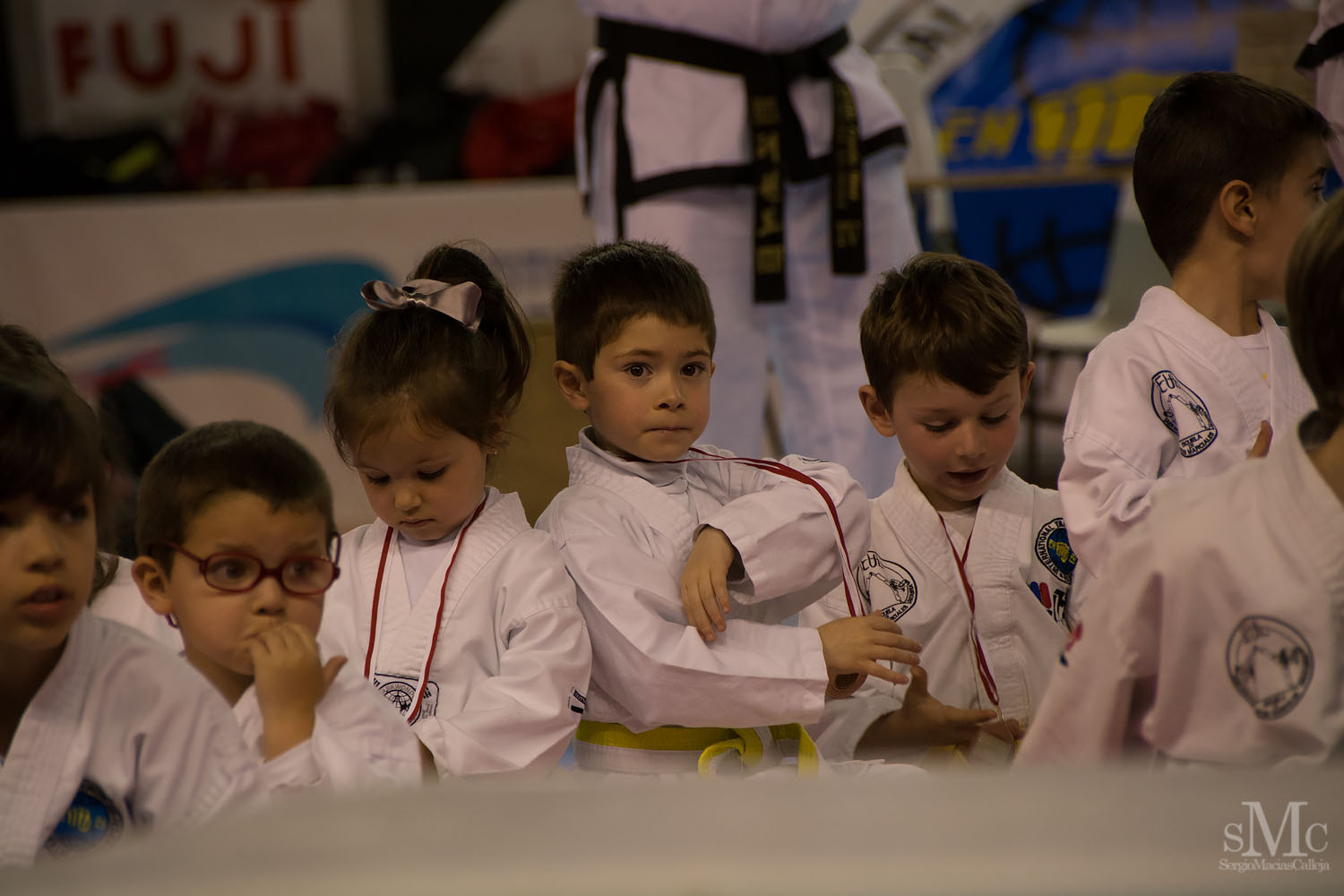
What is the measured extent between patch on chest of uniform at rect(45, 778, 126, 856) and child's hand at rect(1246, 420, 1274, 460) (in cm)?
124

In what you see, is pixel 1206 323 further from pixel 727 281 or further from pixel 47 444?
pixel 47 444

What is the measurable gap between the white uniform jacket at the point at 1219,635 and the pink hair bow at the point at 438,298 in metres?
0.84

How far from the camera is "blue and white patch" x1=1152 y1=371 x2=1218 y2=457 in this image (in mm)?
1521

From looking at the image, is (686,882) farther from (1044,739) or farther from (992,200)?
(992,200)

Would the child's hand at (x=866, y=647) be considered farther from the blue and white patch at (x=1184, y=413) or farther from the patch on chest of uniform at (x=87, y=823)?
the patch on chest of uniform at (x=87, y=823)

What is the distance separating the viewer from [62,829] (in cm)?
102

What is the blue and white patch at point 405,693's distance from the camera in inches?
56.1

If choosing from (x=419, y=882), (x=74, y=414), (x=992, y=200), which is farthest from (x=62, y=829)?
(x=992, y=200)

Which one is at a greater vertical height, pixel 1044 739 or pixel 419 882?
pixel 419 882

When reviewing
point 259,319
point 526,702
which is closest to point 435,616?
point 526,702

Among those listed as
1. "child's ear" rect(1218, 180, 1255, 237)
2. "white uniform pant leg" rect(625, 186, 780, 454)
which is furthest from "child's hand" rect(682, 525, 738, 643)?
"white uniform pant leg" rect(625, 186, 780, 454)

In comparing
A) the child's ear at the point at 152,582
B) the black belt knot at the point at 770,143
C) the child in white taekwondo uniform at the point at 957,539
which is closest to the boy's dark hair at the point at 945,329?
the child in white taekwondo uniform at the point at 957,539

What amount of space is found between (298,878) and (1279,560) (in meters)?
0.77

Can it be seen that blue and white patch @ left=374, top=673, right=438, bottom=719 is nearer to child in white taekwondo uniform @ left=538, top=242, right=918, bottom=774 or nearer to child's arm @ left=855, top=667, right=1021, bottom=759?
child in white taekwondo uniform @ left=538, top=242, right=918, bottom=774
